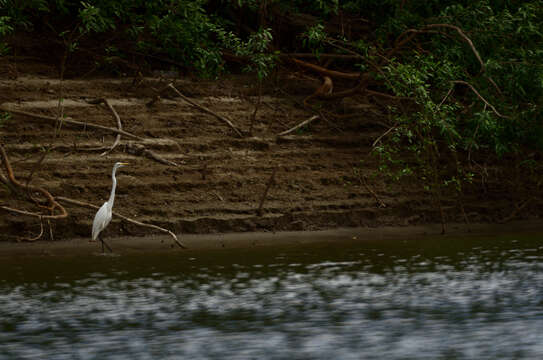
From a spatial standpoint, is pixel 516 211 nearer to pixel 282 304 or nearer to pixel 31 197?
pixel 31 197

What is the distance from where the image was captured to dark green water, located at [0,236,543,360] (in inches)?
318

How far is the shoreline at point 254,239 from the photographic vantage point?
13633 millimetres

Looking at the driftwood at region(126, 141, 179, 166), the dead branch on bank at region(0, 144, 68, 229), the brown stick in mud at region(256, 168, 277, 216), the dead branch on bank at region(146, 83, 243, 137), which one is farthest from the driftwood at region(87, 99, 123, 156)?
the brown stick in mud at region(256, 168, 277, 216)

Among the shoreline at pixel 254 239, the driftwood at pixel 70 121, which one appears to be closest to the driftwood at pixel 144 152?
the driftwood at pixel 70 121

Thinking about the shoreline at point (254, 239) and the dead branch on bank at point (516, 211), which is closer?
the shoreline at point (254, 239)

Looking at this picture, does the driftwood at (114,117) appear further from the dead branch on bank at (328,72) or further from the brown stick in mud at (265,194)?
the dead branch on bank at (328,72)

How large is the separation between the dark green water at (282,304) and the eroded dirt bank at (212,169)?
1758 mm

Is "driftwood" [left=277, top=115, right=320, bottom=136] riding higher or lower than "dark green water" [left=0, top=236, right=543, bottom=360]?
higher

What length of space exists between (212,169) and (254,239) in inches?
81.1

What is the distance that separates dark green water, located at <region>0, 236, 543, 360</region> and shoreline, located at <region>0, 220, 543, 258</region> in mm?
494

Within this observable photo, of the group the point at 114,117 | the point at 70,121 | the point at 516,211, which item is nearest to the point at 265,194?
the point at 114,117

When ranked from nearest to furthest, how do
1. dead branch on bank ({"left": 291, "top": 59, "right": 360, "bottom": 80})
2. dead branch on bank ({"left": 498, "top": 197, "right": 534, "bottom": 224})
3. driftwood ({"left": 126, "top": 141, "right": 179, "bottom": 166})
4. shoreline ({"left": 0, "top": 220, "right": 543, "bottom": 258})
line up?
shoreline ({"left": 0, "top": 220, "right": 543, "bottom": 258}) < driftwood ({"left": 126, "top": 141, "right": 179, "bottom": 166}) < dead branch on bank ({"left": 498, "top": 197, "right": 534, "bottom": 224}) < dead branch on bank ({"left": 291, "top": 59, "right": 360, "bottom": 80})

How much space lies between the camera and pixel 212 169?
16.4m

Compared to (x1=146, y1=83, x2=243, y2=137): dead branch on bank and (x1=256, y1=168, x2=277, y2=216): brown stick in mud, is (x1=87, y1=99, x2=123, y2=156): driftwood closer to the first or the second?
(x1=146, y1=83, x2=243, y2=137): dead branch on bank
